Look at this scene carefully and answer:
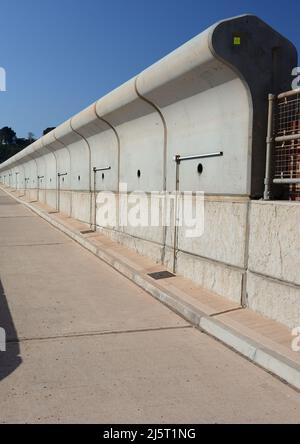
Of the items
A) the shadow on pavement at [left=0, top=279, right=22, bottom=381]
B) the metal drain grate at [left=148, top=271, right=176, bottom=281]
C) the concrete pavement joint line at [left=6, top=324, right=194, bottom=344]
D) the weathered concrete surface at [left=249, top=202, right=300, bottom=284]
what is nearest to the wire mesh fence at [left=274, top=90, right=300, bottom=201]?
the weathered concrete surface at [left=249, top=202, right=300, bottom=284]

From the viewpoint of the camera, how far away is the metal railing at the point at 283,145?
5.78 meters

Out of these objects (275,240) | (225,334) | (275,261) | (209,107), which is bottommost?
(225,334)

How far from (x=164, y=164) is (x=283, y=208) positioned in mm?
3958

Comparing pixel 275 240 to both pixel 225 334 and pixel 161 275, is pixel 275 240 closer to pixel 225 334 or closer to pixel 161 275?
pixel 225 334

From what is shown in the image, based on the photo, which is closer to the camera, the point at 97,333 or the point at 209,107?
the point at 97,333

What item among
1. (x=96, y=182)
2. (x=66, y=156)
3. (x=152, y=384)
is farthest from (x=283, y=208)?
(x=66, y=156)

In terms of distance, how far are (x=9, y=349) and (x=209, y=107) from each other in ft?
14.2

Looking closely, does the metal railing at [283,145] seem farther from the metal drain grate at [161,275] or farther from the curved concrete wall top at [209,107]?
the metal drain grate at [161,275]

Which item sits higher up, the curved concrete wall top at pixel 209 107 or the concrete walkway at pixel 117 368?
the curved concrete wall top at pixel 209 107

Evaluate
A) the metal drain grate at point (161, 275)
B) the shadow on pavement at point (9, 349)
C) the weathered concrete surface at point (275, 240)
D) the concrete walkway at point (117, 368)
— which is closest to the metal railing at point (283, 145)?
the weathered concrete surface at point (275, 240)

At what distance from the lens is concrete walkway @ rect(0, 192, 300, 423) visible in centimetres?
360

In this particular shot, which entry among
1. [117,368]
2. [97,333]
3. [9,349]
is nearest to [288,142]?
[97,333]

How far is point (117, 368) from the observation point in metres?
4.46
